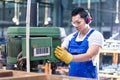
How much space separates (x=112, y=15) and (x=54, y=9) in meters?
1.88

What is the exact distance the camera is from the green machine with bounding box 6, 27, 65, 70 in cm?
169

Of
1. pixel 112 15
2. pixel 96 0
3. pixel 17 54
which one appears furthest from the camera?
pixel 96 0

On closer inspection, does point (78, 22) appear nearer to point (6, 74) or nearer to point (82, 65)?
point (82, 65)

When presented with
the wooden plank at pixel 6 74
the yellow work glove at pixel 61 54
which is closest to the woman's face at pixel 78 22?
the yellow work glove at pixel 61 54

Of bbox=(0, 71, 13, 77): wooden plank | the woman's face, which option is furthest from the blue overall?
bbox=(0, 71, 13, 77): wooden plank

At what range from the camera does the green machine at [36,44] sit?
169cm

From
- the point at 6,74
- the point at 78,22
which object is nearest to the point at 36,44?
the point at 78,22

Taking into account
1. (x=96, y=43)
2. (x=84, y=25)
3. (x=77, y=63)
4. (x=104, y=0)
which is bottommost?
(x=77, y=63)

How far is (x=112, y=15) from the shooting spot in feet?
22.1

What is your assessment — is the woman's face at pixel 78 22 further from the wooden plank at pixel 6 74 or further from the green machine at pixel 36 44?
the wooden plank at pixel 6 74

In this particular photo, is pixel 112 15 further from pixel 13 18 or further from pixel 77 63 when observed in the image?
pixel 77 63

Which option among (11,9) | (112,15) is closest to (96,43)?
(112,15)

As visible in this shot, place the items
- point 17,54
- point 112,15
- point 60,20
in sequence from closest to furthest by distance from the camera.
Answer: point 17,54, point 112,15, point 60,20

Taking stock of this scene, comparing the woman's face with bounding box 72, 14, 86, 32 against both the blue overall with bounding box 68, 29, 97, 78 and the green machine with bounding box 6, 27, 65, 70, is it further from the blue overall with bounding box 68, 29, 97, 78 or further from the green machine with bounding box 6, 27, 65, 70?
the green machine with bounding box 6, 27, 65, 70
